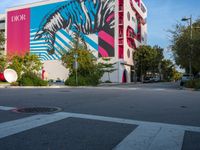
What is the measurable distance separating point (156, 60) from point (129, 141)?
6929 centimetres

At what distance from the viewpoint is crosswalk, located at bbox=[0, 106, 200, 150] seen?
220 inches

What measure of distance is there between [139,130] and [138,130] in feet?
0.08

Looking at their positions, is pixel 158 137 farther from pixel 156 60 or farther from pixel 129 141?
pixel 156 60

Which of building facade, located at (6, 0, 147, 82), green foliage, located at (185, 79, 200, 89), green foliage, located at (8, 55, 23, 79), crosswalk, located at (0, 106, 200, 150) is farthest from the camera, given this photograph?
building facade, located at (6, 0, 147, 82)

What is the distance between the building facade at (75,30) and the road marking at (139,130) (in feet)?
157

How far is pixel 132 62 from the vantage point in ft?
234

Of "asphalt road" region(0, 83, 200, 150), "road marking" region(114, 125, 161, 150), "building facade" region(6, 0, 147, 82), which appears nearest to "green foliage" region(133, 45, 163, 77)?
"building facade" region(6, 0, 147, 82)

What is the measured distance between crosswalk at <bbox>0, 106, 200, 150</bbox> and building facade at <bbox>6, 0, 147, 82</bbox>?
47850 millimetres

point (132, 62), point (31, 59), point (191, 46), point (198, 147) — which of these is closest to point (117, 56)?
point (132, 62)

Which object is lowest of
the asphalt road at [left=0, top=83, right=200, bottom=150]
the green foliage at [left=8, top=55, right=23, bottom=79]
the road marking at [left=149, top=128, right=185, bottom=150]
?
the road marking at [left=149, top=128, right=185, bottom=150]

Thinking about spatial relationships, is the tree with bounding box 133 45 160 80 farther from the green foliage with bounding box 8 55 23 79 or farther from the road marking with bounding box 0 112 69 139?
the road marking with bounding box 0 112 69 139

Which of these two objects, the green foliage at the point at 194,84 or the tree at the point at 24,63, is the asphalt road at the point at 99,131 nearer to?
the green foliage at the point at 194,84

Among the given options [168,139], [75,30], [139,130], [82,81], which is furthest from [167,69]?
[168,139]

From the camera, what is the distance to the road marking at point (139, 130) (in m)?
5.58
